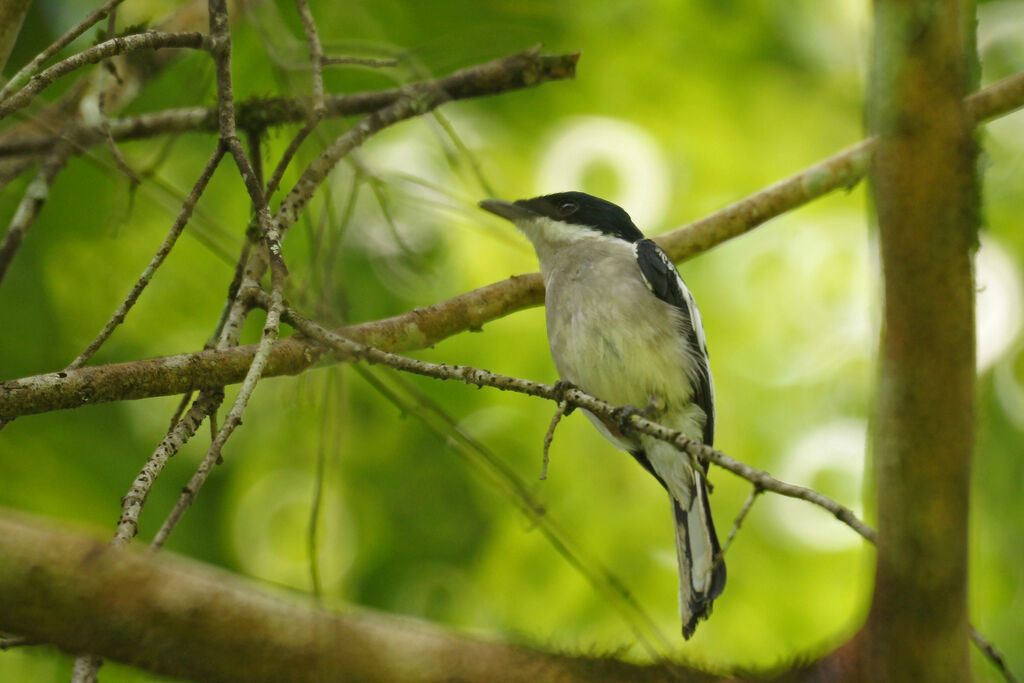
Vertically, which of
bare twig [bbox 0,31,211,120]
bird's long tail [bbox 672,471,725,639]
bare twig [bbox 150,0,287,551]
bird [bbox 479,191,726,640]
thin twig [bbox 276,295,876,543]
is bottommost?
bird's long tail [bbox 672,471,725,639]

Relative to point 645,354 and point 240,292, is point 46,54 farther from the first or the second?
point 645,354

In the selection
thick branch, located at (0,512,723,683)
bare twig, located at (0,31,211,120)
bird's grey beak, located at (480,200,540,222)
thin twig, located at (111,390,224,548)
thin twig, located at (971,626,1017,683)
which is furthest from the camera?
bird's grey beak, located at (480,200,540,222)

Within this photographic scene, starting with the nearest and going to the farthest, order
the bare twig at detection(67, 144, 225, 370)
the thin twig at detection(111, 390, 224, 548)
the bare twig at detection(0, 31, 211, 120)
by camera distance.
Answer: the thin twig at detection(111, 390, 224, 548), the bare twig at detection(0, 31, 211, 120), the bare twig at detection(67, 144, 225, 370)

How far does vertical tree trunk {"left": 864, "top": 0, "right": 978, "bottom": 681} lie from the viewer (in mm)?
1647

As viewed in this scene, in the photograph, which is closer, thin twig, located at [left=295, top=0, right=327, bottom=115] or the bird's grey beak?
thin twig, located at [left=295, top=0, right=327, bottom=115]

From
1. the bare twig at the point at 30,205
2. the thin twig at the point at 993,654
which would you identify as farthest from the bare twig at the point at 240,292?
the thin twig at the point at 993,654

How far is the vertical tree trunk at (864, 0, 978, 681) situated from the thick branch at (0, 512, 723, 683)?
2.31 feet

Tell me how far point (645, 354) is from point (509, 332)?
2.40 metres

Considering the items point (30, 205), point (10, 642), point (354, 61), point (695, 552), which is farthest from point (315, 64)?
point (695, 552)

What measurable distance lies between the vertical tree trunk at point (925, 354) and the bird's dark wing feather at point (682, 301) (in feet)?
8.58

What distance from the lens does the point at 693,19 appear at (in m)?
7.37

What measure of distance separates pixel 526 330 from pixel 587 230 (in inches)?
66.7

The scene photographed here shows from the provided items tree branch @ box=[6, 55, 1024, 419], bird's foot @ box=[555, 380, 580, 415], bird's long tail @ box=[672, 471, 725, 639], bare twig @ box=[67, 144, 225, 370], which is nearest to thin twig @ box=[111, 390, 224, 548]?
tree branch @ box=[6, 55, 1024, 419]

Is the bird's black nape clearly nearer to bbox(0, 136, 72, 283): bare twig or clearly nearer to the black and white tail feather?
the black and white tail feather
